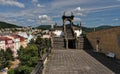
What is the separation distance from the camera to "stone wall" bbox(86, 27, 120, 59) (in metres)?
14.9

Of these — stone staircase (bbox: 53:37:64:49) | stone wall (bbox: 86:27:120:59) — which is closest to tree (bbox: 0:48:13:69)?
stone staircase (bbox: 53:37:64:49)

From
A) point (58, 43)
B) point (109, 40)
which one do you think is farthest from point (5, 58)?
point (109, 40)

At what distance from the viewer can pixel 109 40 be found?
56.0 feet

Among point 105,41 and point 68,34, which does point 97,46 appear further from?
point 68,34

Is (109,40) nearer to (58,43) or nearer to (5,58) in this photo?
(58,43)

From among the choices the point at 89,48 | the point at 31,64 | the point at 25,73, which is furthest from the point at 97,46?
the point at 31,64

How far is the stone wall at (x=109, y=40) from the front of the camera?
48.8 ft

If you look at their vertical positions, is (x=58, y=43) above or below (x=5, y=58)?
above

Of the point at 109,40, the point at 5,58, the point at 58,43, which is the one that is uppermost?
the point at 109,40

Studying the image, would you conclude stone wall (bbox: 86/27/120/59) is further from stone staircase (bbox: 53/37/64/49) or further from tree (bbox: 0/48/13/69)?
tree (bbox: 0/48/13/69)

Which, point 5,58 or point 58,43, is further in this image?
point 5,58

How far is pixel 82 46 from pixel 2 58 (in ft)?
77.5

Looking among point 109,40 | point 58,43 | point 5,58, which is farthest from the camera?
point 5,58

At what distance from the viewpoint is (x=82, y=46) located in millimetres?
24078
